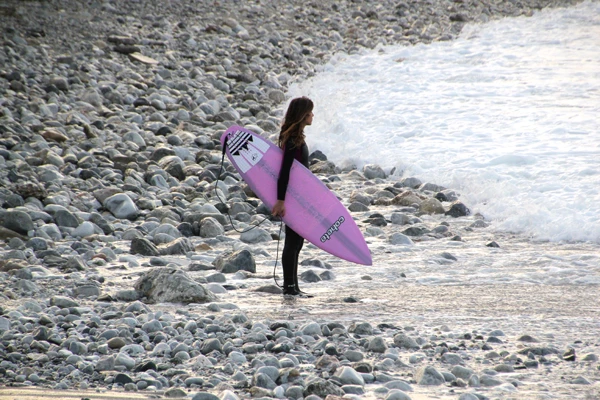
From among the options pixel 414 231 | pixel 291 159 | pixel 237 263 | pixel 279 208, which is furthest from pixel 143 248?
pixel 414 231

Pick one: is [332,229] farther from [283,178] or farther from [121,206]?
[121,206]

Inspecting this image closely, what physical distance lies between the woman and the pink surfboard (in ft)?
0.46

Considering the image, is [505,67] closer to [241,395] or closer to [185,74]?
[185,74]

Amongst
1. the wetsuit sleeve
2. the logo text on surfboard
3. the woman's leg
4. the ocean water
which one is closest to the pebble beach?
the woman's leg

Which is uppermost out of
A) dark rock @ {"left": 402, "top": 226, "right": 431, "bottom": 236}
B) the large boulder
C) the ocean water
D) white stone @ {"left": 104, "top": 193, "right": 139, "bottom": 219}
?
the ocean water

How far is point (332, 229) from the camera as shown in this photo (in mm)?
5879

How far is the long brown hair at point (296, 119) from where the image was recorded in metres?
5.28

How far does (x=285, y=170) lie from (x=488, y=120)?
7.23 meters

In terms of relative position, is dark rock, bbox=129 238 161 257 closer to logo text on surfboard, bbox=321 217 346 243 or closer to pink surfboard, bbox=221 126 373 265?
pink surfboard, bbox=221 126 373 265

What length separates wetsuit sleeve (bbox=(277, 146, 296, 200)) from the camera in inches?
215

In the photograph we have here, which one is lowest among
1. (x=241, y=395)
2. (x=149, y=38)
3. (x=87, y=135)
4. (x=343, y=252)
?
(x=241, y=395)

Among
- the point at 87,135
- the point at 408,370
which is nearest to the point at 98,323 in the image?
the point at 408,370

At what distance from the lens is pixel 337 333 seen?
4.20 metres

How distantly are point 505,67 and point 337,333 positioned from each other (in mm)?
13001
